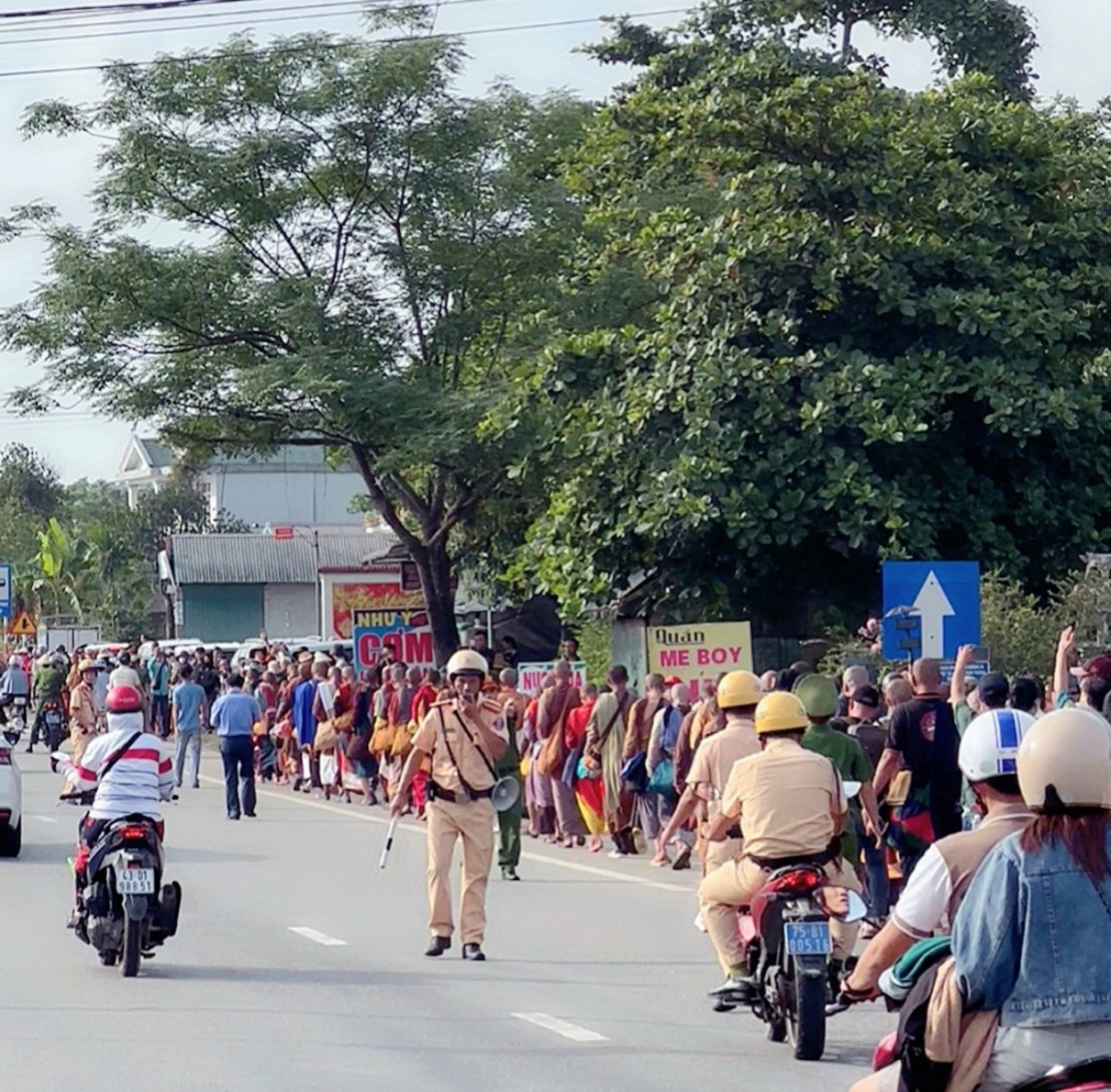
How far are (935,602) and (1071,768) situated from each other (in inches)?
517

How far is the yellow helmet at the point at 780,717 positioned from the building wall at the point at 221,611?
66.7 m

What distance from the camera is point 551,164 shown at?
34.2m

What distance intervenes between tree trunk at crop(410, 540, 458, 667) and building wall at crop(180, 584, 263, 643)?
39734mm

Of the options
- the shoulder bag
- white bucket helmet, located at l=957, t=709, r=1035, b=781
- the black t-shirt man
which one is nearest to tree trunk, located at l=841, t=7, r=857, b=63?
the shoulder bag

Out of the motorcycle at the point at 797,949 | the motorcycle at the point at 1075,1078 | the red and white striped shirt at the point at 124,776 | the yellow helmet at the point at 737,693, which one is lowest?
the motorcycle at the point at 797,949

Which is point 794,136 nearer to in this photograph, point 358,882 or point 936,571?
point 936,571

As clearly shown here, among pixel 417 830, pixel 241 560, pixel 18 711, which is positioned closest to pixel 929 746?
pixel 417 830

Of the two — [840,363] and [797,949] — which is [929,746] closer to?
[797,949]

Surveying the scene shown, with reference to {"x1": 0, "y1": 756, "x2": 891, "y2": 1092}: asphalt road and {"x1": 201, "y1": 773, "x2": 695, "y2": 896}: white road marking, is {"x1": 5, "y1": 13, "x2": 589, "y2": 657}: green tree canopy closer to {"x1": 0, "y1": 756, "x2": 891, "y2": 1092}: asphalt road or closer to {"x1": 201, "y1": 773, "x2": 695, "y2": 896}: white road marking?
{"x1": 201, "y1": 773, "x2": 695, "y2": 896}: white road marking

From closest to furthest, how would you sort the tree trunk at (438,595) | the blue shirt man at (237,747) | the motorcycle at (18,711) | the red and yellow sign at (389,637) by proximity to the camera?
the blue shirt man at (237,747)
the red and yellow sign at (389,637)
the tree trunk at (438,595)
the motorcycle at (18,711)

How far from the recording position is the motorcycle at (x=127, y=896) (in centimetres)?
1207

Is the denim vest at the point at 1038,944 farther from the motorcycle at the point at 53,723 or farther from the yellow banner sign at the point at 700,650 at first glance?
the motorcycle at the point at 53,723

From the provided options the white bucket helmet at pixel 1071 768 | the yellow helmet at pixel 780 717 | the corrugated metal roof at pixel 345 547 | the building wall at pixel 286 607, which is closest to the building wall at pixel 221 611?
the building wall at pixel 286 607

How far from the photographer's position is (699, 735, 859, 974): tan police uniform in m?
9.73
